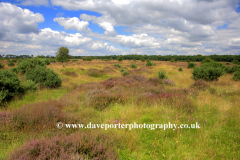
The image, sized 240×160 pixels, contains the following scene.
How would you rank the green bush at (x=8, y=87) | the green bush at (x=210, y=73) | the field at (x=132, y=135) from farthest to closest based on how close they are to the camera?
the green bush at (x=210, y=73), the green bush at (x=8, y=87), the field at (x=132, y=135)

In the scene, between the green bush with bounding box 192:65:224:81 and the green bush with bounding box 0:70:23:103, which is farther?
the green bush with bounding box 192:65:224:81

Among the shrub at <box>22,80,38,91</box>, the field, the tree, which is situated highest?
the tree

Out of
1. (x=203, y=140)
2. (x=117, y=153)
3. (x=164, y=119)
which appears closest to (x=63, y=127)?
(x=117, y=153)

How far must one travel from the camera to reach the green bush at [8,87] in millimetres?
7299

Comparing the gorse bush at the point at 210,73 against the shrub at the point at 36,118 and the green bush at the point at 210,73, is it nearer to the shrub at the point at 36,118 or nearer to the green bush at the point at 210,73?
the green bush at the point at 210,73

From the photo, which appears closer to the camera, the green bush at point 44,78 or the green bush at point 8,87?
the green bush at point 8,87

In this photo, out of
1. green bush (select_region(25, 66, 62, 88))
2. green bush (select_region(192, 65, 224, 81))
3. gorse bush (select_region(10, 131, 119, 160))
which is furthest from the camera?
green bush (select_region(192, 65, 224, 81))

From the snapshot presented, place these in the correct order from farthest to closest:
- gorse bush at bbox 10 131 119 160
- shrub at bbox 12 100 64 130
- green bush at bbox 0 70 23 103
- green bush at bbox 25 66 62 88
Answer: green bush at bbox 25 66 62 88 < green bush at bbox 0 70 23 103 < shrub at bbox 12 100 64 130 < gorse bush at bbox 10 131 119 160

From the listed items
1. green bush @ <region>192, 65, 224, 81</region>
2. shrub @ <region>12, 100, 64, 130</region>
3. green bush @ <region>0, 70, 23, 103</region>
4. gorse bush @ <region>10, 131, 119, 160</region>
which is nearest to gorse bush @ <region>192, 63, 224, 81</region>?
green bush @ <region>192, 65, 224, 81</region>

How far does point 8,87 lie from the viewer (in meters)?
7.93

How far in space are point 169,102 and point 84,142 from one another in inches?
190

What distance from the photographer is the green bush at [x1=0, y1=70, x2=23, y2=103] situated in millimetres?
7299

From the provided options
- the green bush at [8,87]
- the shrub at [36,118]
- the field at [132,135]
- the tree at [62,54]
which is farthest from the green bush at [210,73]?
the tree at [62,54]

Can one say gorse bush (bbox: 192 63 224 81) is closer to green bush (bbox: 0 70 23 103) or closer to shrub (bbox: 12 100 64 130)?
shrub (bbox: 12 100 64 130)
